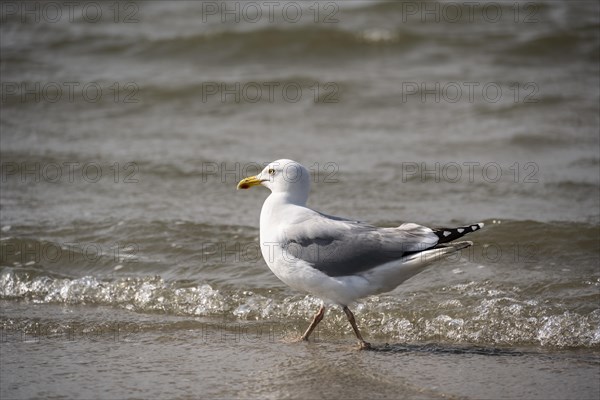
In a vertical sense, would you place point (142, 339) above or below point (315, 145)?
below

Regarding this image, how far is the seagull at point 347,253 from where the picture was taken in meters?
5.77

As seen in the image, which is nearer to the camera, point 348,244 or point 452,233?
point 452,233

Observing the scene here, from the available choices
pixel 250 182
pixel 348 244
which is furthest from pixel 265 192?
pixel 348 244

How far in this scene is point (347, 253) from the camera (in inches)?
230

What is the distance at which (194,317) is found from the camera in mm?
6738

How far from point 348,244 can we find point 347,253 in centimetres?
7

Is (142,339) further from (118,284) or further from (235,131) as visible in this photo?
(235,131)

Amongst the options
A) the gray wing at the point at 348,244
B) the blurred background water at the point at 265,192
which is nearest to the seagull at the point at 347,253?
the gray wing at the point at 348,244

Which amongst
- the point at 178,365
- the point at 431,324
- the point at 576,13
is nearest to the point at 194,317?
the point at 178,365

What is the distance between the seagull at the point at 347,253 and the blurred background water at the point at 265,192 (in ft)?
1.61

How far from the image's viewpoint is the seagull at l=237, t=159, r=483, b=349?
227 inches

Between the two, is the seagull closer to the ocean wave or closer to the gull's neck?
the gull's neck

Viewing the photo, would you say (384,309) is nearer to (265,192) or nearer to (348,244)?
(348,244)

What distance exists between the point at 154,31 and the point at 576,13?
7.91 metres
